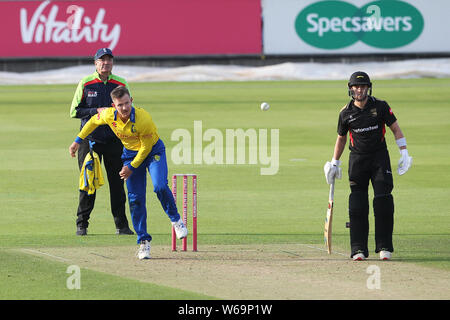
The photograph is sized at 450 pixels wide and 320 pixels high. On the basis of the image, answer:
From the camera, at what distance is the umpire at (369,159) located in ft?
30.3

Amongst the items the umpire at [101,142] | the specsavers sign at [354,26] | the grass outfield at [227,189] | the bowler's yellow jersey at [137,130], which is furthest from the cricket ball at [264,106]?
the bowler's yellow jersey at [137,130]

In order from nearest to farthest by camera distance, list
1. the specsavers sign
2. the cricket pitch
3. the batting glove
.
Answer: the cricket pitch
the batting glove
the specsavers sign

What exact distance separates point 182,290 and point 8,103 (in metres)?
20.3

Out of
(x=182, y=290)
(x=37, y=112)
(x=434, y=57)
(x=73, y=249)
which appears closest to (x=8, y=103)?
(x=37, y=112)

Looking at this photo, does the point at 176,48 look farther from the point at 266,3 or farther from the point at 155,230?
the point at 155,230

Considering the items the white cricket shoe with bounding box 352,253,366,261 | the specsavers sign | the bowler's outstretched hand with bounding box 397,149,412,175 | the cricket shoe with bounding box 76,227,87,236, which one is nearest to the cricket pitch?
the white cricket shoe with bounding box 352,253,366,261

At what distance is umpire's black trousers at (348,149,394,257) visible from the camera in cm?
927

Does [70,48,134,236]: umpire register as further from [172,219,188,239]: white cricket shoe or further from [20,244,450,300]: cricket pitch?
[172,219,188,239]: white cricket shoe

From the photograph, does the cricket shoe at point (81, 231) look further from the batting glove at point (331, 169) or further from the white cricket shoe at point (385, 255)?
the white cricket shoe at point (385, 255)

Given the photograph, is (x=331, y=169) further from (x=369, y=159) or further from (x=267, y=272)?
(x=267, y=272)

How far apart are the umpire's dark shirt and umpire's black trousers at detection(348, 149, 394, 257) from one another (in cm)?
9

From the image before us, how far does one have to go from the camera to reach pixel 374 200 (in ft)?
30.6

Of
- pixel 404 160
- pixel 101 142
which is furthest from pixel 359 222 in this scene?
pixel 101 142

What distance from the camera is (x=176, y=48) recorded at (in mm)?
33125
